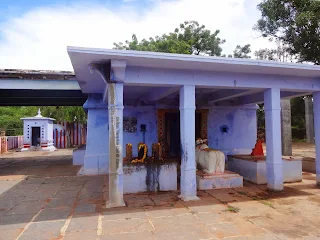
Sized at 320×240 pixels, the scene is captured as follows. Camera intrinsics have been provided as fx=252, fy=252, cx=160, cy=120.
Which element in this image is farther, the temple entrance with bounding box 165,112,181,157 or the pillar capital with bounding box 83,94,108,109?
the temple entrance with bounding box 165,112,181,157

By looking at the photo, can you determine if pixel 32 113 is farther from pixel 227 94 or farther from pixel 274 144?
pixel 274 144

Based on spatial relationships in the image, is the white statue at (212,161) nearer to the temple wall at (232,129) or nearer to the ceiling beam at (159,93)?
the ceiling beam at (159,93)

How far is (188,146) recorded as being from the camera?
6129mm

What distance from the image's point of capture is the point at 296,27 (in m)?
13.8

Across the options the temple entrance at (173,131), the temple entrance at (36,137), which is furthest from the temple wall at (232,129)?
the temple entrance at (36,137)

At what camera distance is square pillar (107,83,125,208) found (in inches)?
218

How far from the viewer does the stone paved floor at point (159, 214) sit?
13.5 feet

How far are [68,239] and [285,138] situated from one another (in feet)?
34.8

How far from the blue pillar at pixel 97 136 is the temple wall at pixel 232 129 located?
13.4 ft

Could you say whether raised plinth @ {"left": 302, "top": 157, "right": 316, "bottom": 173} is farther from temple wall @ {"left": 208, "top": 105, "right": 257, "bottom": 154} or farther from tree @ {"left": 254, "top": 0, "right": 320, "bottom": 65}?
tree @ {"left": 254, "top": 0, "right": 320, "bottom": 65}

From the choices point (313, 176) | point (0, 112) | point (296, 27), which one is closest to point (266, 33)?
point (296, 27)

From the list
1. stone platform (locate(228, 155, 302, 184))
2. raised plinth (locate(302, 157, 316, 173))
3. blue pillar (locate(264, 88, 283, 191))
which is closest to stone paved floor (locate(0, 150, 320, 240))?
blue pillar (locate(264, 88, 283, 191))

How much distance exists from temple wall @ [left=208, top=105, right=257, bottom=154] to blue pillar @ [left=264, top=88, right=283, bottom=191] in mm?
3151

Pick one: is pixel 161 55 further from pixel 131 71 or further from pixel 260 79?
pixel 260 79
